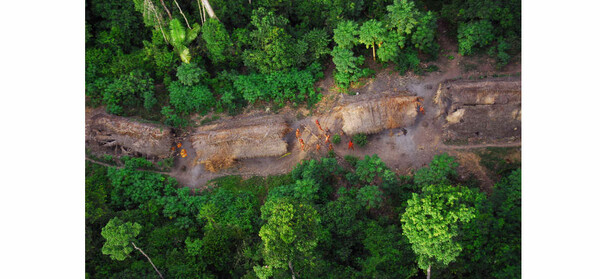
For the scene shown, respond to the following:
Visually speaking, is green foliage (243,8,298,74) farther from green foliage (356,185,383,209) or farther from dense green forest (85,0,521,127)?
green foliage (356,185,383,209)

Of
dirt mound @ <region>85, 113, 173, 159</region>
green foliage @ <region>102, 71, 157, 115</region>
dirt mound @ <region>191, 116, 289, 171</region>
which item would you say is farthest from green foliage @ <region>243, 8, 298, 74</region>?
dirt mound @ <region>85, 113, 173, 159</region>

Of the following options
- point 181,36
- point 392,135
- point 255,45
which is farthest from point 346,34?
point 181,36

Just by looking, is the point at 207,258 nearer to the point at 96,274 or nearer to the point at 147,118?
the point at 96,274

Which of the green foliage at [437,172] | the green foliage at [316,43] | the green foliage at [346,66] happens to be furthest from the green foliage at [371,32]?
the green foliage at [437,172]

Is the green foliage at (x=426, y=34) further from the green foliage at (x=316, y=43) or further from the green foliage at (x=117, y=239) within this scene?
the green foliage at (x=117, y=239)

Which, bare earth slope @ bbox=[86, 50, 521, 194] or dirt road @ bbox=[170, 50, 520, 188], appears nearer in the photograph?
bare earth slope @ bbox=[86, 50, 521, 194]
